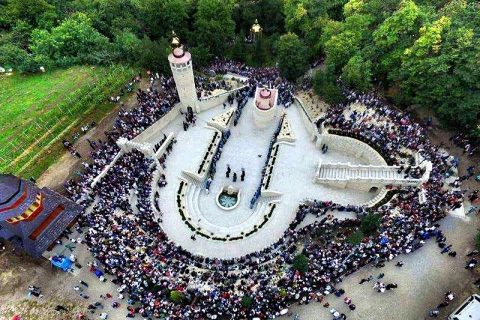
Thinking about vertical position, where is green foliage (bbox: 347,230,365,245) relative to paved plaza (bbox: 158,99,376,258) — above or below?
below

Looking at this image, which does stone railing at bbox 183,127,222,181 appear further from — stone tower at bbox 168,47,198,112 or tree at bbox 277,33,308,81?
tree at bbox 277,33,308,81

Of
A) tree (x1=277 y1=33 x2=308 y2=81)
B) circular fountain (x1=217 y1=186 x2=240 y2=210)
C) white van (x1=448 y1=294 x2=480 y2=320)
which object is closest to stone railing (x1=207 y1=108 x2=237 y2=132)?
circular fountain (x1=217 y1=186 x2=240 y2=210)

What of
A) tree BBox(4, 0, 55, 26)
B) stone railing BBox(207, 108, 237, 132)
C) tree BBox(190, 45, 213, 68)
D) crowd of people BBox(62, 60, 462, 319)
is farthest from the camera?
tree BBox(4, 0, 55, 26)

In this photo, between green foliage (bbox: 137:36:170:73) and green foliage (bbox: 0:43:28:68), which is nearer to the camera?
green foliage (bbox: 137:36:170:73)

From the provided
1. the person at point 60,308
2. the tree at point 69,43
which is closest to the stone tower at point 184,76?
the tree at point 69,43

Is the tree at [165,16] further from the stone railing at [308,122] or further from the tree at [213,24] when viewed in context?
the stone railing at [308,122]

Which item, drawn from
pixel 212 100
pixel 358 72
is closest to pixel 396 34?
pixel 358 72

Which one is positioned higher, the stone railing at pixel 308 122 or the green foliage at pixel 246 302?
the stone railing at pixel 308 122
